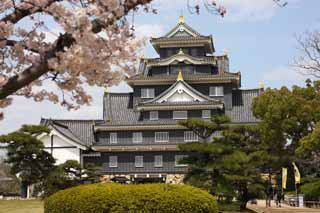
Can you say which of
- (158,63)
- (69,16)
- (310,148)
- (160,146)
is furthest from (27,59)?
(158,63)

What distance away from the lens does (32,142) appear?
2755 centimetres

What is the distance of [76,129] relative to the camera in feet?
142

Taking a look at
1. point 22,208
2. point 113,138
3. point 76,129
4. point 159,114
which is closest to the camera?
point 22,208

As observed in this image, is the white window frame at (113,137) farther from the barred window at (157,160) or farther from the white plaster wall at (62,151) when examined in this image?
the barred window at (157,160)

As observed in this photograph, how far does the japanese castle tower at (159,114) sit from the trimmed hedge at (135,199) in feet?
79.6

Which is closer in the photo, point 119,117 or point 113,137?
point 113,137

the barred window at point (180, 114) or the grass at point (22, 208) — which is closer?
the grass at point (22, 208)

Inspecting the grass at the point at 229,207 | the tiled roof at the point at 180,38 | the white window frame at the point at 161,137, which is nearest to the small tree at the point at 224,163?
the grass at the point at 229,207

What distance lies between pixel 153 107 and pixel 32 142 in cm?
1416

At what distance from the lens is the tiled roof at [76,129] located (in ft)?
134

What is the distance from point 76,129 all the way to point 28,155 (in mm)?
15747

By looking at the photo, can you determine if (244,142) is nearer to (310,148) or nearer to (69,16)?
(310,148)

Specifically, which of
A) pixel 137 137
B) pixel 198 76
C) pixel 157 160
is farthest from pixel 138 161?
pixel 198 76

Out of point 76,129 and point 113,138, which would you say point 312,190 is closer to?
point 113,138
